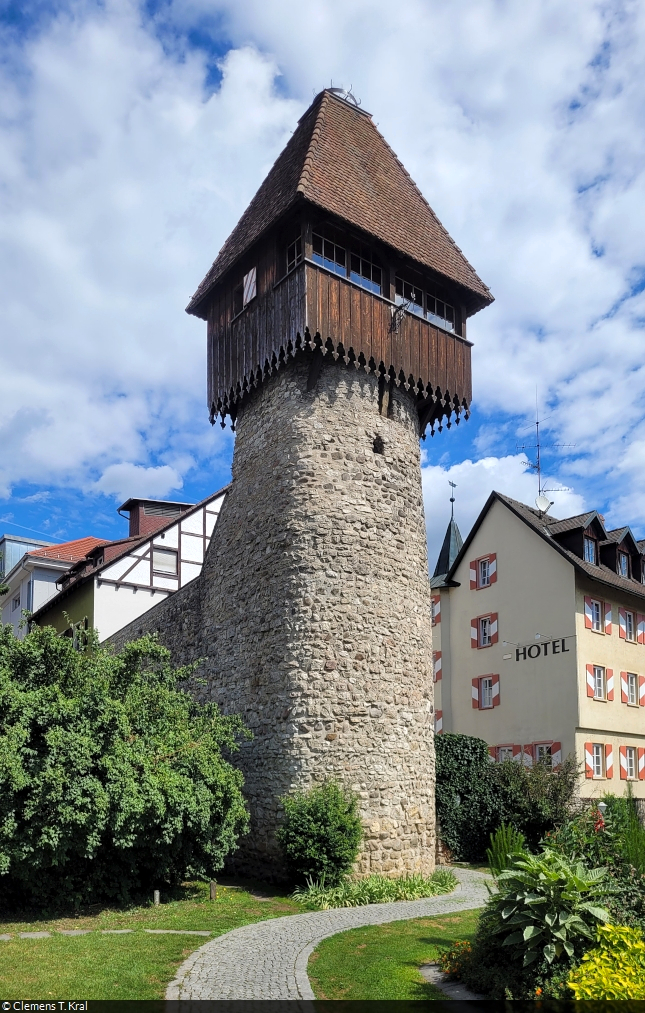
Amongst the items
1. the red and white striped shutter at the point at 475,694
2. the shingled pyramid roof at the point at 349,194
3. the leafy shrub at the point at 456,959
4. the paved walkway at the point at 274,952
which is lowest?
the paved walkway at the point at 274,952

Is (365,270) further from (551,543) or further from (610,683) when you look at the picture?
(610,683)

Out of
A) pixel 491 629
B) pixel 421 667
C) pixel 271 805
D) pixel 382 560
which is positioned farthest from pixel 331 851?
pixel 491 629

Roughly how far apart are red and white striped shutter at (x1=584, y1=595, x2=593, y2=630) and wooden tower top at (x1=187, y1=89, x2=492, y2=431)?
810 centimetres

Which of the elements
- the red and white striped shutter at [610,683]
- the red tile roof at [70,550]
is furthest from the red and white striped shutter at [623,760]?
the red tile roof at [70,550]

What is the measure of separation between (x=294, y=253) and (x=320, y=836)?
1056cm

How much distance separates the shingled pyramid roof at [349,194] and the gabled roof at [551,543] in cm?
771

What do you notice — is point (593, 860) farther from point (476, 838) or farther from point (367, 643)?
point (476, 838)

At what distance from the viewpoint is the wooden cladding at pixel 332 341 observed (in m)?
15.6

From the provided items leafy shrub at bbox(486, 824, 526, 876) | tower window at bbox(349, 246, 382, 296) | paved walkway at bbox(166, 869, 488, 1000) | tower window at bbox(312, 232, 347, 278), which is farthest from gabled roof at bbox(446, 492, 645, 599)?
leafy shrub at bbox(486, 824, 526, 876)

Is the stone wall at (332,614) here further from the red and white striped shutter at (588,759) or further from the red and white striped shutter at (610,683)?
the red and white striped shutter at (610,683)

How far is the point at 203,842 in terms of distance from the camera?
12.3 metres

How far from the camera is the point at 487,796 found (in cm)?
1723

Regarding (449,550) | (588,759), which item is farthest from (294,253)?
(449,550)

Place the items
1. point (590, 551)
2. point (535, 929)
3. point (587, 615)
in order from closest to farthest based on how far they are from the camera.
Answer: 1. point (535, 929)
2. point (587, 615)
3. point (590, 551)
